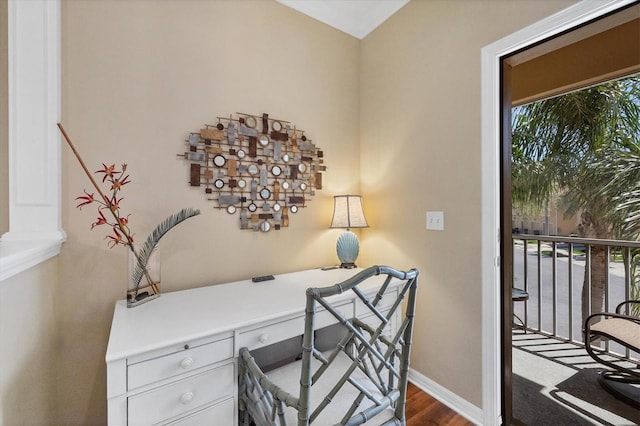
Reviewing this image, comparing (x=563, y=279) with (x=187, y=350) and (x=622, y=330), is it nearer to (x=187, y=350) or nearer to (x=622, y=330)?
(x=622, y=330)

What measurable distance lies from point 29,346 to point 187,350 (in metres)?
0.56

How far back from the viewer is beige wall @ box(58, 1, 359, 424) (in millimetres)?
1311

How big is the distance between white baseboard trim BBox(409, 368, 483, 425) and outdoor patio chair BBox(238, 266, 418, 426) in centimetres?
86

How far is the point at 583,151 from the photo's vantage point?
1842 millimetres

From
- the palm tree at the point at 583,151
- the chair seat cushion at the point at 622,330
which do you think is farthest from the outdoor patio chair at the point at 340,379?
the palm tree at the point at 583,151

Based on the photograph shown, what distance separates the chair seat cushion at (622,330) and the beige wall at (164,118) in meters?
1.81

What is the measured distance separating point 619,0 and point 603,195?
46.4 inches

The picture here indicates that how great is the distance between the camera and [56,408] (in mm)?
1256

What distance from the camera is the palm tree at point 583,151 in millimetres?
1639

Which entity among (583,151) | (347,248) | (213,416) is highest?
(583,151)

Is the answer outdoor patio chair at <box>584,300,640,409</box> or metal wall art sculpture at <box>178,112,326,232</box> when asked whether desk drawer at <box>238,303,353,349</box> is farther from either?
outdoor patio chair at <box>584,300,640,409</box>

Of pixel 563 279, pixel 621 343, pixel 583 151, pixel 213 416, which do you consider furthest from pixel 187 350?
pixel 563 279

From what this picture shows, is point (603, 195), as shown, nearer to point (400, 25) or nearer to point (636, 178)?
point (636, 178)

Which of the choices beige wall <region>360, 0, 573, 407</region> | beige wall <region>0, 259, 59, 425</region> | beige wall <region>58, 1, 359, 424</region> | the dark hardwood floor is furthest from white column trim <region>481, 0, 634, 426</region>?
beige wall <region>0, 259, 59, 425</region>
